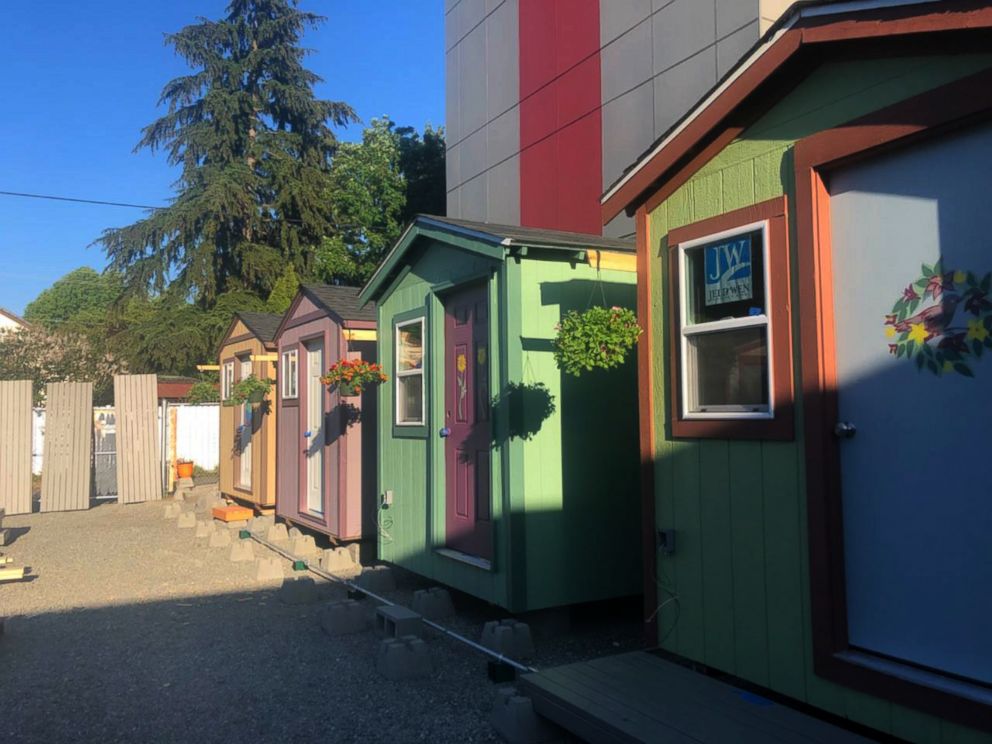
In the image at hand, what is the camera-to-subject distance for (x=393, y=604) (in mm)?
6410

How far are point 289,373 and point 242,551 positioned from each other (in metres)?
2.38

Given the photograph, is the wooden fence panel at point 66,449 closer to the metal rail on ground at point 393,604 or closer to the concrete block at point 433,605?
the metal rail on ground at point 393,604

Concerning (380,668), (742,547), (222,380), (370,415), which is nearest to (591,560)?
(380,668)

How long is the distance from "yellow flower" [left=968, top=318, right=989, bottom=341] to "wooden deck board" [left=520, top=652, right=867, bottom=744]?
1639 millimetres

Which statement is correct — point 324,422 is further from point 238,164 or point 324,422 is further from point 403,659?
point 238,164

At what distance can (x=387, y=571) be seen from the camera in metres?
7.78

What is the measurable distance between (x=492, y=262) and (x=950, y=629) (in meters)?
3.82

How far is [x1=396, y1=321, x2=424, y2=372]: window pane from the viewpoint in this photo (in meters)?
7.40

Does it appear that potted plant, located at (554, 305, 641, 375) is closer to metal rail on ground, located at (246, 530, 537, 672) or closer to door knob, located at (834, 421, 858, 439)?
door knob, located at (834, 421, 858, 439)

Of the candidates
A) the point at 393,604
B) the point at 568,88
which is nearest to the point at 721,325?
the point at 393,604

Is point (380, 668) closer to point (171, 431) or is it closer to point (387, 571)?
point (387, 571)

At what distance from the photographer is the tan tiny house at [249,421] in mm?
11742

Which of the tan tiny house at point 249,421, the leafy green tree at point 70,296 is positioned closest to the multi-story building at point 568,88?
the tan tiny house at point 249,421

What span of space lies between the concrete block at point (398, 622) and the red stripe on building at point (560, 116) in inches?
277
